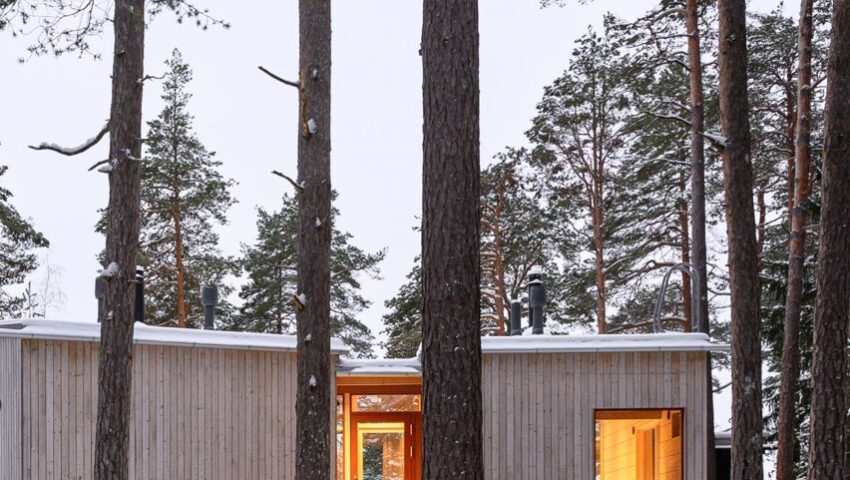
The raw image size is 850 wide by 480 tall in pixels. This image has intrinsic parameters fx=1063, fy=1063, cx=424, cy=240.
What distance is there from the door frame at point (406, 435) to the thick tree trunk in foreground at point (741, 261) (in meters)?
5.04

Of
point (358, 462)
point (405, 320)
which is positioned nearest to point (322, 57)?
point (358, 462)

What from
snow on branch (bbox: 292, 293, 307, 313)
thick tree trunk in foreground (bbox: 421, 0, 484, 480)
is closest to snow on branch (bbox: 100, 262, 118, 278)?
snow on branch (bbox: 292, 293, 307, 313)

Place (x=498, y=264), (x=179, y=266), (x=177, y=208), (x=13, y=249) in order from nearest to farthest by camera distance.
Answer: (x=498, y=264)
(x=177, y=208)
(x=179, y=266)
(x=13, y=249)

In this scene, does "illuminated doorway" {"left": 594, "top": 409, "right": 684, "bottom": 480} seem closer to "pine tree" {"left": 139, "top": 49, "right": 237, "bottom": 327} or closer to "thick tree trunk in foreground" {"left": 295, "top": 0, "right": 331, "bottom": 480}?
"thick tree trunk in foreground" {"left": 295, "top": 0, "right": 331, "bottom": 480}

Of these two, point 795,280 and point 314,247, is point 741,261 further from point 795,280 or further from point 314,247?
point 314,247

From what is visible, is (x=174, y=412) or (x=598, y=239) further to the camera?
(x=598, y=239)

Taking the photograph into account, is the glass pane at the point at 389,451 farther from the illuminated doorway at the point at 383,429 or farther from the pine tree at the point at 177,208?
the pine tree at the point at 177,208

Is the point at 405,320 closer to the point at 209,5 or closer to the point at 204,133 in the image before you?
the point at 209,5

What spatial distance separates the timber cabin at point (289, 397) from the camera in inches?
362

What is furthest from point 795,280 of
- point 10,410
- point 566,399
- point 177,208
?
point 177,208

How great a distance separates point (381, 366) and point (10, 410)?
3256mm

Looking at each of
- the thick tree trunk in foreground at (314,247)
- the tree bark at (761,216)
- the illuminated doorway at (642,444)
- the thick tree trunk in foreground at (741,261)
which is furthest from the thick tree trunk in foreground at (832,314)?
the tree bark at (761,216)

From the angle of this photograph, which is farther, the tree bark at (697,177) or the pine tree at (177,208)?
the pine tree at (177,208)

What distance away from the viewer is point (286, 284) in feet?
61.6
